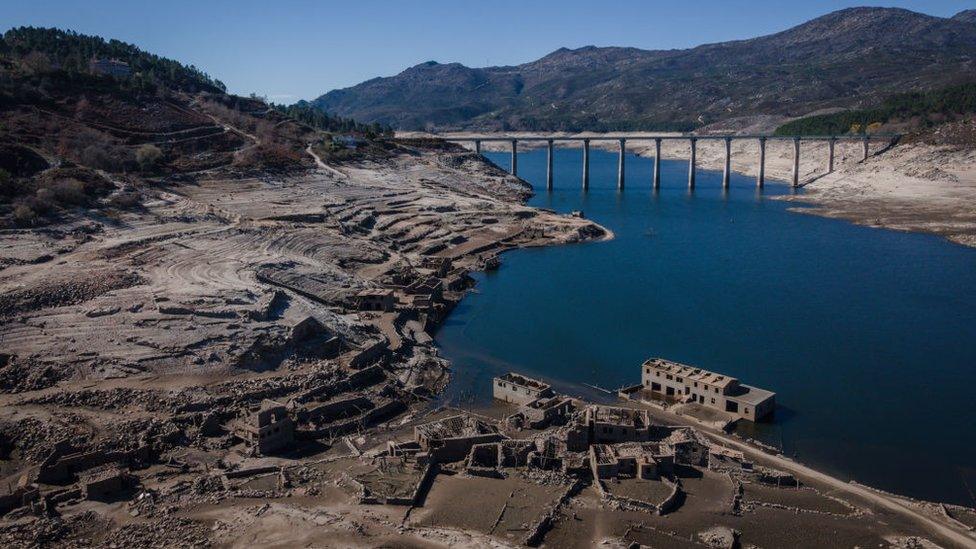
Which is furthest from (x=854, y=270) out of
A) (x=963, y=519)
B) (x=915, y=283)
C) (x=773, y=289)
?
(x=963, y=519)

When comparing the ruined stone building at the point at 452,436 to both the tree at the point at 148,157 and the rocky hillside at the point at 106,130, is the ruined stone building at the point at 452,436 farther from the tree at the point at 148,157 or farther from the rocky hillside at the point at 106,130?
the tree at the point at 148,157

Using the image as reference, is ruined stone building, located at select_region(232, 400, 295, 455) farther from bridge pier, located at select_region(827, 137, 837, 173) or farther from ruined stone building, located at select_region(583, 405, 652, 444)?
bridge pier, located at select_region(827, 137, 837, 173)

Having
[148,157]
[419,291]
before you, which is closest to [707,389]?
[419,291]

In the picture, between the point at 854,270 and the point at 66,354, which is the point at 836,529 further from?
the point at 854,270

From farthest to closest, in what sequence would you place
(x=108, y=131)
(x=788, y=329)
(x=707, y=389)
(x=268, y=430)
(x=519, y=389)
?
1. (x=108, y=131)
2. (x=788, y=329)
3. (x=519, y=389)
4. (x=707, y=389)
5. (x=268, y=430)

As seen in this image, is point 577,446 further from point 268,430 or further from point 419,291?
point 419,291

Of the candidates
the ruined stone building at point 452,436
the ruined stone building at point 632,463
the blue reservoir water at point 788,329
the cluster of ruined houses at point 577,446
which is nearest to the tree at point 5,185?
the blue reservoir water at point 788,329
